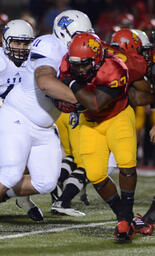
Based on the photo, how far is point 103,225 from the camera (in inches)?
187

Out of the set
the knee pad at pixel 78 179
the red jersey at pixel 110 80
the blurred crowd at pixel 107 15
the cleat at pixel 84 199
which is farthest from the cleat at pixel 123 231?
the blurred crowd at pixel 107 15

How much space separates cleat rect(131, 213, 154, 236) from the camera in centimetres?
442

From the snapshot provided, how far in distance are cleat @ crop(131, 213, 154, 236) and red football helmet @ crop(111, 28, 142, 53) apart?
136 centimetres

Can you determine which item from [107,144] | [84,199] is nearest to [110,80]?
[107,144]

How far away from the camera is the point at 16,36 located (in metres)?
5.12

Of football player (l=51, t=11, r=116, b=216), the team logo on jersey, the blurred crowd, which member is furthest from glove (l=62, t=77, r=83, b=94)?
the blurred crowd

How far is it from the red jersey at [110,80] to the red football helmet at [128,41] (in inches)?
36.9

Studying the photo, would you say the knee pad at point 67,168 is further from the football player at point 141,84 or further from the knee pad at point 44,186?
the knee pad at point 44,186

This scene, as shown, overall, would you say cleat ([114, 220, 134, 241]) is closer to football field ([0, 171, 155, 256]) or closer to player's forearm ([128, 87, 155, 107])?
football field ([0, 171, 155, 256])

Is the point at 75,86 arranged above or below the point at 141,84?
above

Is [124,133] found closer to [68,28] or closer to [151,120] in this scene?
[68,28]

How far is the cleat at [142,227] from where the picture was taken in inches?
174

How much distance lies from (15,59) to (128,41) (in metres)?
0.91

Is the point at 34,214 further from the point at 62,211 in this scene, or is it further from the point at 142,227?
the point at 142,227
